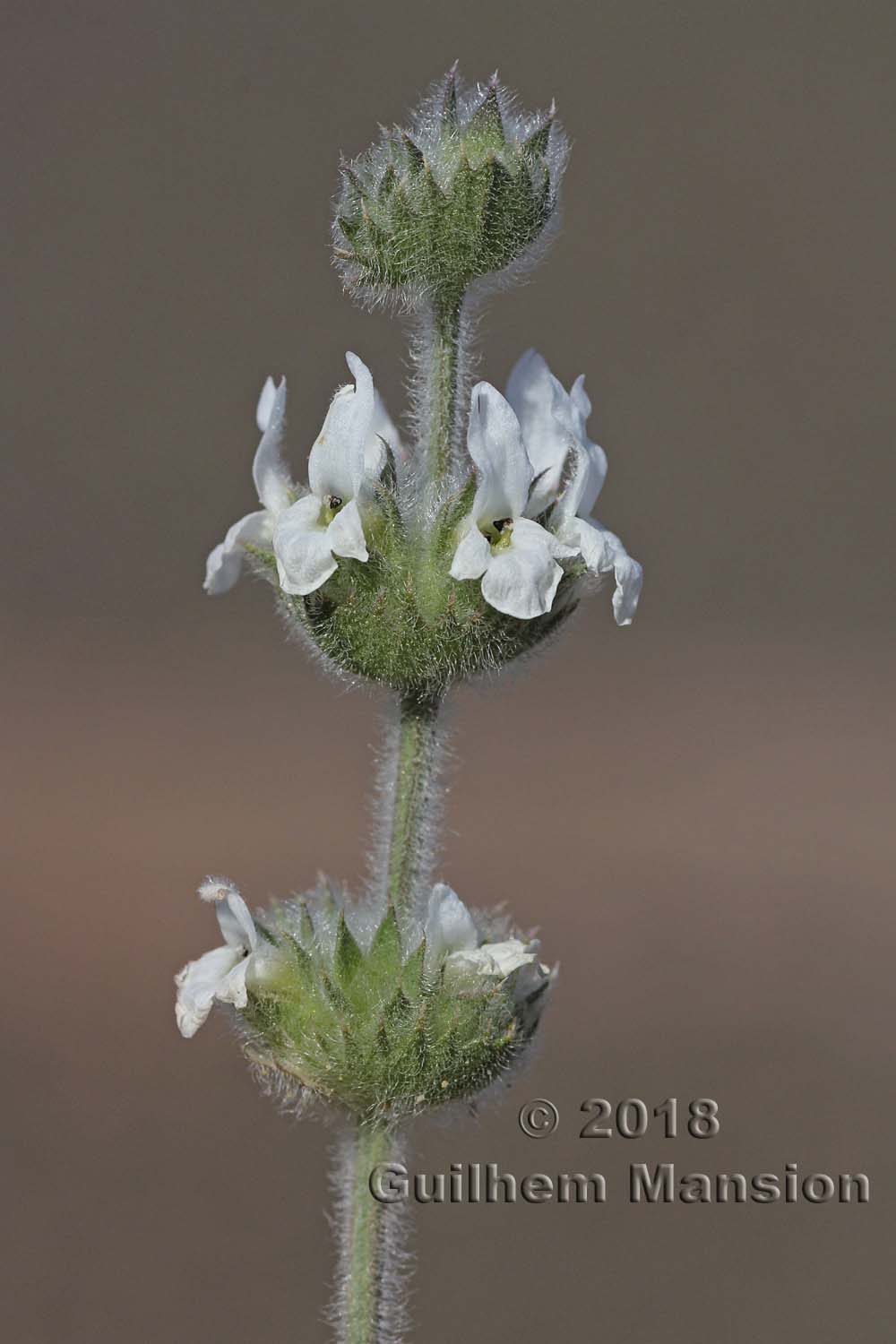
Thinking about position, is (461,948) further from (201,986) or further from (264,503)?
(264,503)

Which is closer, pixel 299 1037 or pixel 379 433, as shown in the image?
pixel 299 1037

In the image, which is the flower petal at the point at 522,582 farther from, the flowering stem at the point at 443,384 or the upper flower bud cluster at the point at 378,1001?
the upper flower bud cluster at the point at 378,1001

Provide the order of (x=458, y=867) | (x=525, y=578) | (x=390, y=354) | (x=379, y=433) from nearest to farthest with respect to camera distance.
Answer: (x=525, y=578) → (x=379, y=433) → (x=458, y=867) → (x=390, y=354)

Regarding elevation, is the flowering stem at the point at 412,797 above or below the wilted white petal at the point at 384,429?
below

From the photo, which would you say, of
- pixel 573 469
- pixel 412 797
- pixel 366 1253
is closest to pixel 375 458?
pixel 573 469

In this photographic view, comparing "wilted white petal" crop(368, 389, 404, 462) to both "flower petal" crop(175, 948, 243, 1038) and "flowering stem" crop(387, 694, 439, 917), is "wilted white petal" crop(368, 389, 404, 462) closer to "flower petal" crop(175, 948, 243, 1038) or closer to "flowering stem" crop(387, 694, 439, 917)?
"flowering stem" crop(387, 694, 439, 917)

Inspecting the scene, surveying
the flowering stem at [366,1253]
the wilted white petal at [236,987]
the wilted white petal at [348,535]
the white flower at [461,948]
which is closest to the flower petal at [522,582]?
the wilted white petal at [348,535]

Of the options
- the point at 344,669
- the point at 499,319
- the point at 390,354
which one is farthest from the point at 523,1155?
the point at 499,319

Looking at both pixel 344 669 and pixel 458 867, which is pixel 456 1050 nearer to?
pixel 344 669
